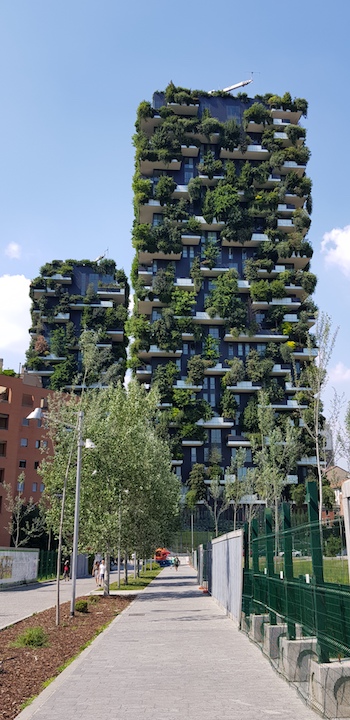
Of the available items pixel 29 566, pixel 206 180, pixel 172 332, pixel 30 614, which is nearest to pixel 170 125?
pixel 206 180

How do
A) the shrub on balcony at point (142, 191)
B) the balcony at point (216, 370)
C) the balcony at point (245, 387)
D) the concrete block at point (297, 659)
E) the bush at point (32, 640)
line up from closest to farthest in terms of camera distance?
the concrete block at point (297, 659) → the bush at point (32, 640) → the balcony at point (245, 387) → the balcony at point (216, 370) → the shrub on balcony at point (142, 191)

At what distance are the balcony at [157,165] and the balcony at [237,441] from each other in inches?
1520

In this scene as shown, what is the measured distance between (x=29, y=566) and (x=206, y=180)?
6371 cm

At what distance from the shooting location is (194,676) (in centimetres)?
993

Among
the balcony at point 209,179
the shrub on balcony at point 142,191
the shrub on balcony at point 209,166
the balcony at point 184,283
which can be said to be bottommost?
the balcony at point 184,283

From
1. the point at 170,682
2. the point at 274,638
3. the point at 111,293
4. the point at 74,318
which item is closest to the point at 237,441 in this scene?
the point at 74,318

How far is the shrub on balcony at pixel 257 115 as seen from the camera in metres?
91.1

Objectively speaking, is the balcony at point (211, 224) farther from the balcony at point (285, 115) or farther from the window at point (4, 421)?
the window at point (4, 421)

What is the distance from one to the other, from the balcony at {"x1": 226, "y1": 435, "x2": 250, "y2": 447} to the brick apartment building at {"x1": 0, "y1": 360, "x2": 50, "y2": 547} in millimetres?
23504

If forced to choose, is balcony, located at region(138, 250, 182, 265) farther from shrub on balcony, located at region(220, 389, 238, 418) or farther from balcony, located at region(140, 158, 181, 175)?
shrub on balcony, located at region(220, 389, 238, 418)

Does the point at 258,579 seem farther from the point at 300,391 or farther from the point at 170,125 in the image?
the point at 170,125

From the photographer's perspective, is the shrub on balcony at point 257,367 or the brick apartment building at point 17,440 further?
the shrub on balcony at point 257,367

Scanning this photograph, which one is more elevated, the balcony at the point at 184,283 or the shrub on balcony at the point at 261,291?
→ the balcony at the point at 184,283

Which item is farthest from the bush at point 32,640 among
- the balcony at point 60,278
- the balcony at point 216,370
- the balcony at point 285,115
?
the balcony at point 285,115
